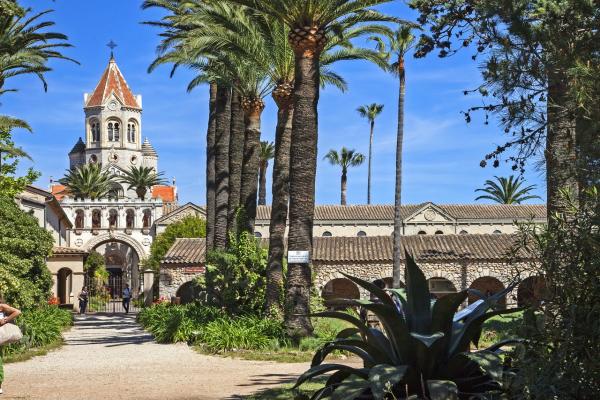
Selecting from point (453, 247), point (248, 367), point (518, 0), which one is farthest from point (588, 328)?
point (453, 247)

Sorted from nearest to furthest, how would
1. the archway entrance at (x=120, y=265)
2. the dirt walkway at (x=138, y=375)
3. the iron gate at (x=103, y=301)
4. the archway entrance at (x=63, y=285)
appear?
the dirt walkway at (x=138, y=375), the archway entrance at (x=63, y=285), the iron gate at (x=103, y=301), the archway entrance at (x=120, y=265)

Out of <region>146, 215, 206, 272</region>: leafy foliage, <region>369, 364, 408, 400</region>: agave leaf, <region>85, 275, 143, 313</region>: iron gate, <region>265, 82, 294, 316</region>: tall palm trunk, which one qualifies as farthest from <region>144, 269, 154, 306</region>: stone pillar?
<region>369, 364, 408, 400</region>: agave leaf

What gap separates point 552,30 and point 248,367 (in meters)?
8.78

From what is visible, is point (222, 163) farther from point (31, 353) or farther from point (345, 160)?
point (345, 160)

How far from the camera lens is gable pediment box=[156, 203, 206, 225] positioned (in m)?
77.6

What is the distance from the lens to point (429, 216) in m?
68.9

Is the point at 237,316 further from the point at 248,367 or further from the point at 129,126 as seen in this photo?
the point at 129,126

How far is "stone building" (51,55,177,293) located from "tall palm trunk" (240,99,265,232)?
5601 centimetres

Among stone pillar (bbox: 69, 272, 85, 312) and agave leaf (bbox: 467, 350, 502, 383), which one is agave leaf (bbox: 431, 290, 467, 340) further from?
stone pillar (bbox: 69, 272, 85, 312)

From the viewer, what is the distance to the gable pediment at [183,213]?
77.6 meters

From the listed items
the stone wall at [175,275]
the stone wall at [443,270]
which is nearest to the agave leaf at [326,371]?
the stone wall at [443,270]

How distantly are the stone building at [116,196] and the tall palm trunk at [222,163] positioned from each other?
173 ft

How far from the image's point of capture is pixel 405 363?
329 inches

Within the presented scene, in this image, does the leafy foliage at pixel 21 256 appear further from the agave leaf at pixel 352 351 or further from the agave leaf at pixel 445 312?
the agave leaf at pixel 445 312
